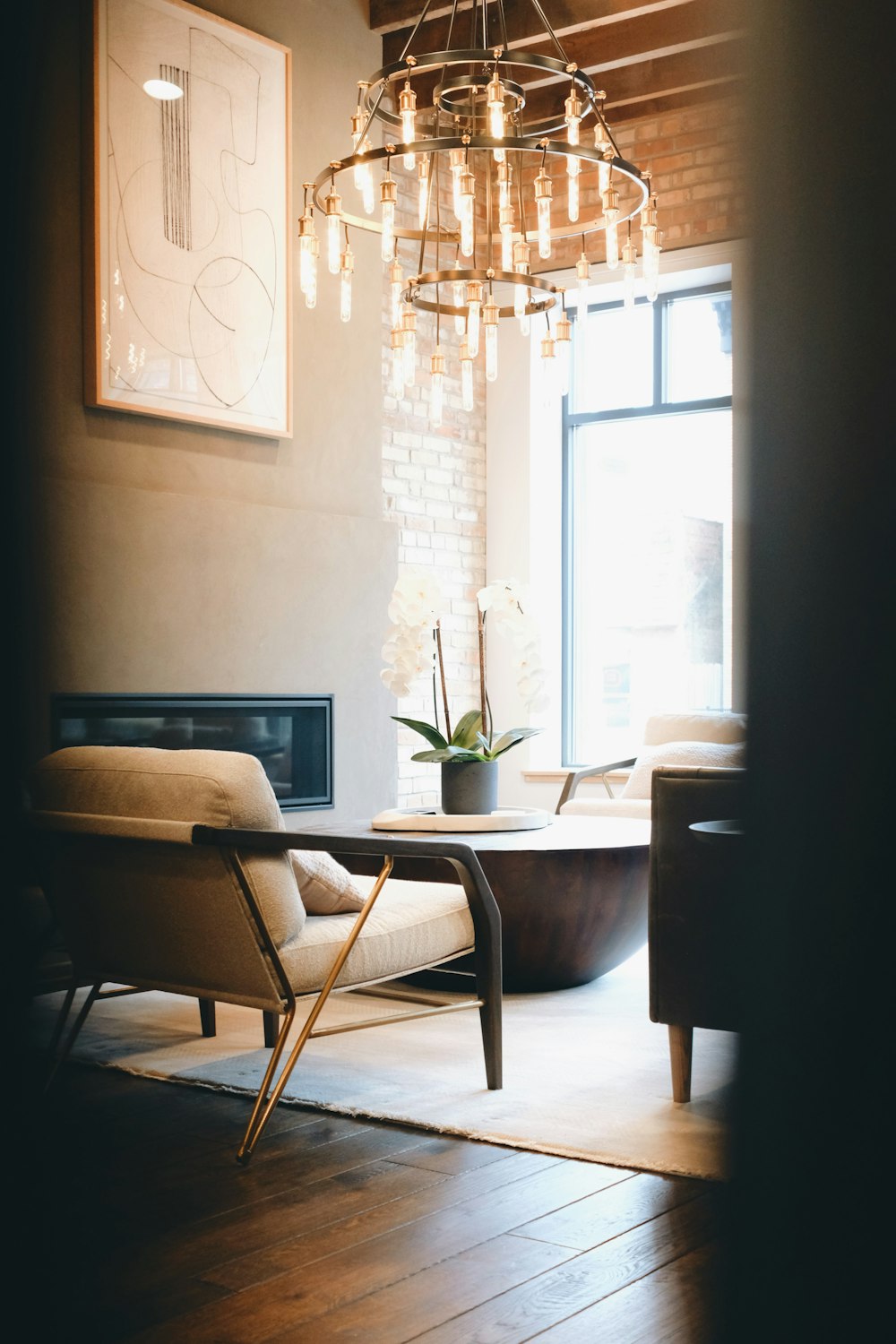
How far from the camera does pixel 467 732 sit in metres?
4.19

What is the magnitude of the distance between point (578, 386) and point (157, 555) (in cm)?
364

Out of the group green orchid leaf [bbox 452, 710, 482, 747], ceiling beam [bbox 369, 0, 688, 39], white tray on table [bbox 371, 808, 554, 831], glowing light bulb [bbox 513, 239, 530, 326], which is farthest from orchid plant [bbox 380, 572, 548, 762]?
ceiling beam [bbox 369, 0, 688, 39]

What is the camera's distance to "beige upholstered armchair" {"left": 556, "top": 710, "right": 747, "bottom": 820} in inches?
201

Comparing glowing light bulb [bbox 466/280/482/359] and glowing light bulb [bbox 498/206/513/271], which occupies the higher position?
glowing light bulb [bbox 498/206/513/271]

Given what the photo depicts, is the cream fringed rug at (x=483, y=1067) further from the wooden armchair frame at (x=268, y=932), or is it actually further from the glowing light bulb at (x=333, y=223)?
the glowing light bulb at (x=333, y=223)

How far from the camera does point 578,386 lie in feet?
25.0

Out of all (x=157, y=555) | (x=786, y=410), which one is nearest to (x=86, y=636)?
(x=157, y=555)

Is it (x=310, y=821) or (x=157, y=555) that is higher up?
(x=157, y=555)

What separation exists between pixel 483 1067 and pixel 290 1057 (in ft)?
2.19

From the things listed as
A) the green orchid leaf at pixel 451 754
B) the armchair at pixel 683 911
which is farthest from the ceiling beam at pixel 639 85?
the armchair at pixel 683 911

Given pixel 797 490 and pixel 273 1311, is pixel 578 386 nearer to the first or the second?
pixel 273 1311

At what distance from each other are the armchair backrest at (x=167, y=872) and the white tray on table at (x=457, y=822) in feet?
4.10

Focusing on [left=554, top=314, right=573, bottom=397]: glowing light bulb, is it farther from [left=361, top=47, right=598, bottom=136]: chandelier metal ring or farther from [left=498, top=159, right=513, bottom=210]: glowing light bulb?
[left=361, top=47, right=598, bottom=136]: chandelier metal ring

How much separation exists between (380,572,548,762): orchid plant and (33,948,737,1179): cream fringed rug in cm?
78
